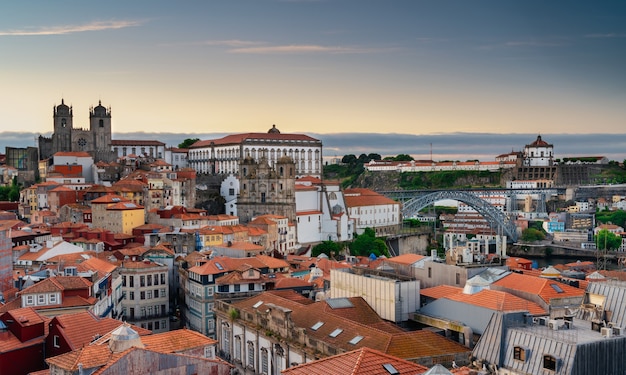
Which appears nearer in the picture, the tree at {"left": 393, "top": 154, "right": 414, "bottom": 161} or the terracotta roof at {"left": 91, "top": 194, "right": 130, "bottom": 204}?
the terracotta roof at {"left": 91, "top": 194, "right": 130, "bottom": 204}

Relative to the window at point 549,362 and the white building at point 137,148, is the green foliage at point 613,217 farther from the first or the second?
the window at point 549,362

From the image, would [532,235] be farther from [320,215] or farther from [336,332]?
[336,332]

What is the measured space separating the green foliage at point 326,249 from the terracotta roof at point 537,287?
1513 inches

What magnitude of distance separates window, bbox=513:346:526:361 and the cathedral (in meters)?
67.1

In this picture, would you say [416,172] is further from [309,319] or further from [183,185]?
[309,319]

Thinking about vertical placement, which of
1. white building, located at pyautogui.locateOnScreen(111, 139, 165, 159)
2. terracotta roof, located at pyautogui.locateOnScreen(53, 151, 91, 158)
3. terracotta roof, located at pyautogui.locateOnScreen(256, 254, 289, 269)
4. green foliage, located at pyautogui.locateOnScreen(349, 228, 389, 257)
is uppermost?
white building, located at pyautogui.locateOnScreen(111, 139, 165, 159)

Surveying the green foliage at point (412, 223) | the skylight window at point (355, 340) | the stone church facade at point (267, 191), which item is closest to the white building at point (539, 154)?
the green foliage at point (412, 223)

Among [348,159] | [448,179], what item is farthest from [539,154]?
[348,159]

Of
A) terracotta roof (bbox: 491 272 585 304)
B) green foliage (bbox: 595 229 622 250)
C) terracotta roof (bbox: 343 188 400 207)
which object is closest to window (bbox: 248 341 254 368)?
terracotta roof (bbox: 491 272 585 304)

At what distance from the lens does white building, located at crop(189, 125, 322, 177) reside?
8081 cm

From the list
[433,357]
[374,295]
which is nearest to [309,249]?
[374,295]

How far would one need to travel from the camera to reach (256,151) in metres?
81.3

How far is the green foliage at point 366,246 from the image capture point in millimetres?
63562

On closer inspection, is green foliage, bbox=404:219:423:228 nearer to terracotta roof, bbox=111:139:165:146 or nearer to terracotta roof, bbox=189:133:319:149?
terracotta roof, bbox=189:133:319:149
